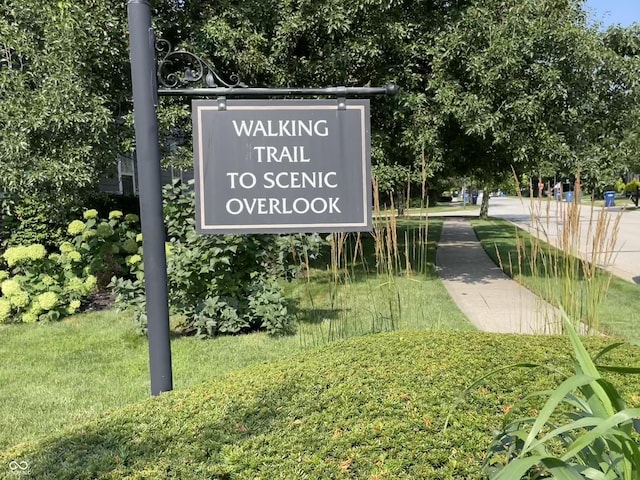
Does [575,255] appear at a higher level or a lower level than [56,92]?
lower

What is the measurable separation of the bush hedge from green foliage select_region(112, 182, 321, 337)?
145 cm

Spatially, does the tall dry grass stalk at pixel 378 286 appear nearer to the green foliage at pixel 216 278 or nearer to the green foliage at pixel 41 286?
the green foliage at pixel 216 278

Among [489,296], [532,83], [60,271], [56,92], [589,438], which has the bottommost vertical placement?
[489,296]

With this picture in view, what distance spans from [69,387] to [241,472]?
209 centimetres

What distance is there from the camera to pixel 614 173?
654 centimetres

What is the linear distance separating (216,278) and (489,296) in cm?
369

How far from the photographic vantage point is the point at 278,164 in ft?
8.33

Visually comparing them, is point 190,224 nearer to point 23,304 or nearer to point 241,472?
point 23,304

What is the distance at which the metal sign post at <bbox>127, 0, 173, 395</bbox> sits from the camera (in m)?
2.47

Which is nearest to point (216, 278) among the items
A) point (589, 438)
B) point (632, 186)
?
point (589, 438)

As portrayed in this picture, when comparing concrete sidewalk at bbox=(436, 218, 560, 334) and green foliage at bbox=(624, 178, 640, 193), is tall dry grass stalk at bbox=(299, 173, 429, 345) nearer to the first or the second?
concrete sidewalk at bbox=(436, 218, 560, 334)

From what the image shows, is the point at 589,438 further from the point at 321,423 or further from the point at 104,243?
the point at 104,243

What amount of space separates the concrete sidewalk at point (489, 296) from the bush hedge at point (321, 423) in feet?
3.68
